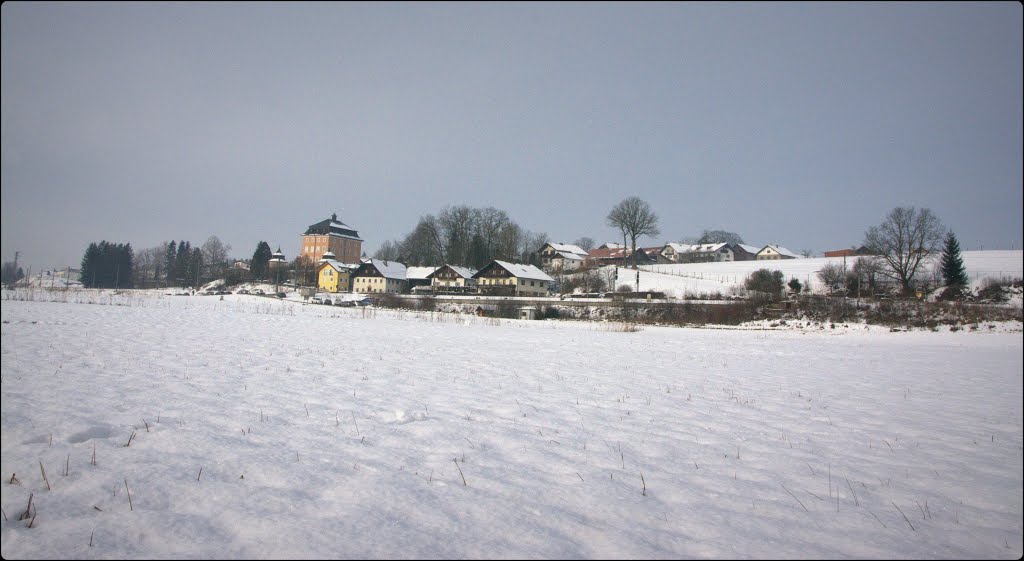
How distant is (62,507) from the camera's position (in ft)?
9.97

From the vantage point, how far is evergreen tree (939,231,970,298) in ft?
33.5

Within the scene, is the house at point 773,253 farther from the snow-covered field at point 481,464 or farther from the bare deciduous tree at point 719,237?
the snow-covered field at point 481,464

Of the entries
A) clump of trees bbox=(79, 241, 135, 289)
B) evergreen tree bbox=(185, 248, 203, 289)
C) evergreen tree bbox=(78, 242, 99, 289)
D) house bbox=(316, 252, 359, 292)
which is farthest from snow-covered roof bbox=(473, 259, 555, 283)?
evergreen tree bbox=(78, 242, 99, 289)

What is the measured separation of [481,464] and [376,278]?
81959 millimetres

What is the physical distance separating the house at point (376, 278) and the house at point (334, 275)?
1460 mm

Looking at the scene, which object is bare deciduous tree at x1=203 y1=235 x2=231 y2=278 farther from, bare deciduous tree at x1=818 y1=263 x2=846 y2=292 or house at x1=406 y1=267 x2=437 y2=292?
bare deciduous tree at x1=818 y1=263 x2=846 y2=292

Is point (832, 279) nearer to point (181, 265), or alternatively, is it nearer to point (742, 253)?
point (181, 265)

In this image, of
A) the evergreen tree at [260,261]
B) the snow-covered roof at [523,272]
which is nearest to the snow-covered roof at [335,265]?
the evergreen tree at [260,261]

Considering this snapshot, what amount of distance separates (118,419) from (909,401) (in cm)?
1187

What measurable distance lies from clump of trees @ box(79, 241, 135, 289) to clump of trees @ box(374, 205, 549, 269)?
71.3 metres

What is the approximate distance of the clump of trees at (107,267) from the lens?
13930 mm

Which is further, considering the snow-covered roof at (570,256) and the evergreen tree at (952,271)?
A: the snow-covered roof at (570,256)

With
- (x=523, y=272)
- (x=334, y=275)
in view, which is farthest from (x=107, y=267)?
(x=334, y=275)

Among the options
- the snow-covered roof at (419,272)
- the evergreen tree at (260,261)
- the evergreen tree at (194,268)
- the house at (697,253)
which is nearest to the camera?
the evergreen tree at (194,268)
